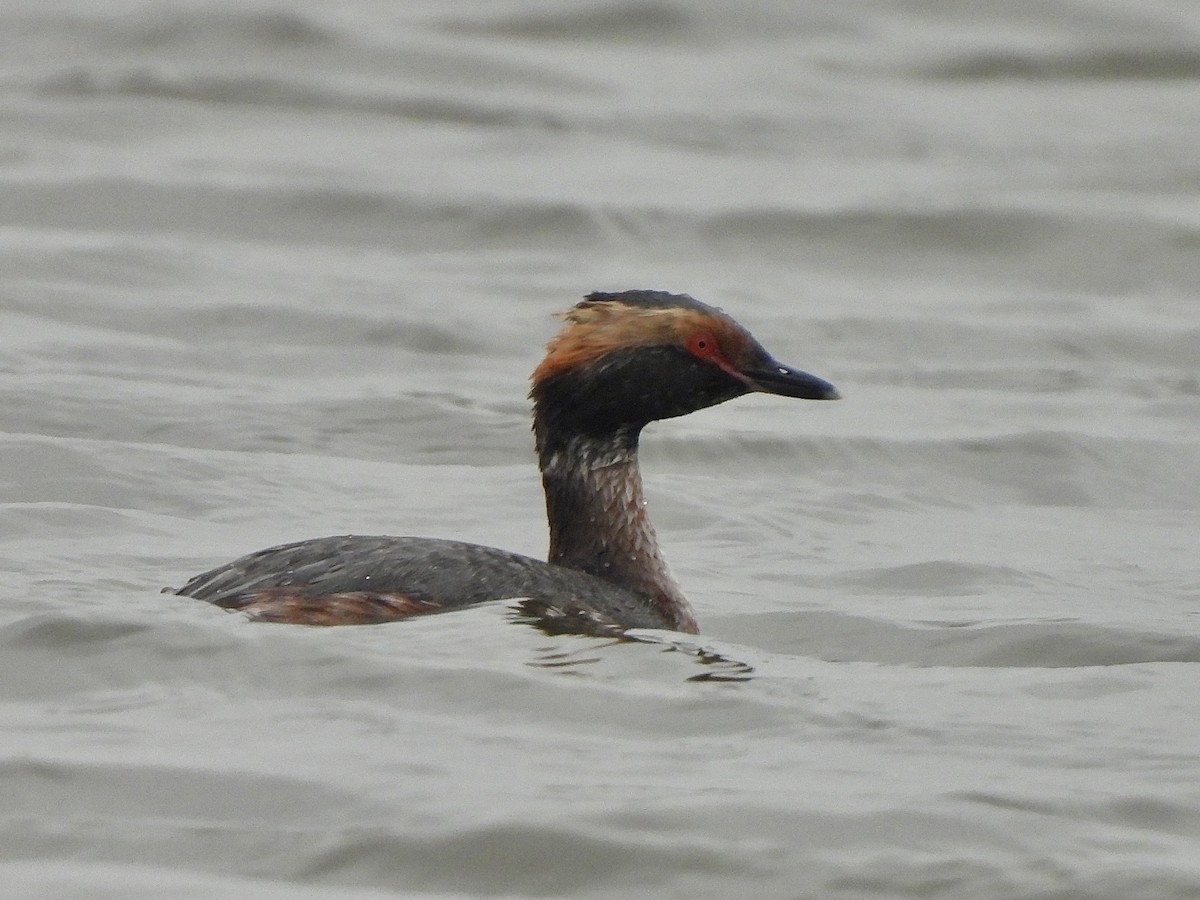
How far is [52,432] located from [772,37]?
9545mm

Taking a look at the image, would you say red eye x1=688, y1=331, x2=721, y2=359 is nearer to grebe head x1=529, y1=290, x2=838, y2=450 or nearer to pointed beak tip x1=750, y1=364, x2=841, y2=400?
grebe head x1=529, y1=290, x2=838, y2=450

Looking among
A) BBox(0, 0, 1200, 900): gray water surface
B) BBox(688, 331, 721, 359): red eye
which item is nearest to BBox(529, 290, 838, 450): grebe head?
BBox(688, 331, 721, 359): red eye

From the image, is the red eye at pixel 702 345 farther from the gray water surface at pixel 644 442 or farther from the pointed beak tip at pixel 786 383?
the gray water surface at pixel 644 442

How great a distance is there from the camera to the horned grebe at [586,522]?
7188 millimetres

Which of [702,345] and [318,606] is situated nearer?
[318,606]

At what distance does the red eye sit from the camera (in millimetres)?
8023

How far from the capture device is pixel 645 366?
8.01m

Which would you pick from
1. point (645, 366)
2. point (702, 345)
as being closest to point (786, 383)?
point (702, 345)

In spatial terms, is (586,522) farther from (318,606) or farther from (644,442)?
(644,442)

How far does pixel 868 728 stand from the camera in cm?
683

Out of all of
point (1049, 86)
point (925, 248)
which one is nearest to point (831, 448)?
point (925, 248)

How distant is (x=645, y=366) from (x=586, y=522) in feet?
1.88

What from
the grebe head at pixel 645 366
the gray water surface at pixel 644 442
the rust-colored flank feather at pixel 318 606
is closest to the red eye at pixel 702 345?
the grebe head at pixel 645 366

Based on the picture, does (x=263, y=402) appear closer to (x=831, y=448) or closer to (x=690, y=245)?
(x=831, y=448)
